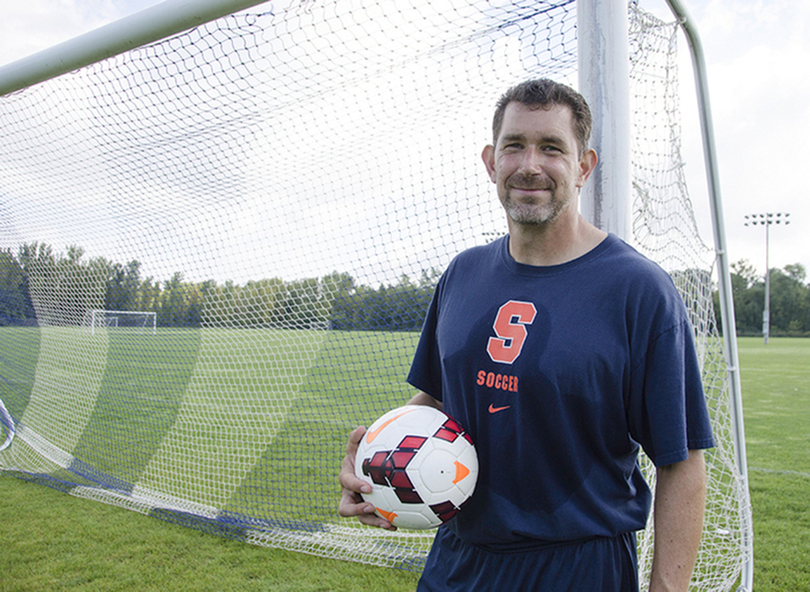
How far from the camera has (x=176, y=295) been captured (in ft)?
16.5

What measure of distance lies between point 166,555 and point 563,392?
345 cm

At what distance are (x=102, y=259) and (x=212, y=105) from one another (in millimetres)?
2469

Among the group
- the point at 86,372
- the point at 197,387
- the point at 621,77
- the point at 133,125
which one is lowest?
the point at 197,387

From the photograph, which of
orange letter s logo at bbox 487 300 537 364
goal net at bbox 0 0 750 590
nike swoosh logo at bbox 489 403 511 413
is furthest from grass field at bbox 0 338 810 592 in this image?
orange letter s logo at bbox 487 300 537 364

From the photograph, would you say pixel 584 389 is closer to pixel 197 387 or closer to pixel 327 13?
pixel 327 13

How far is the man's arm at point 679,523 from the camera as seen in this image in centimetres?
128

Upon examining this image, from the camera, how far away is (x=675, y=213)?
289cm

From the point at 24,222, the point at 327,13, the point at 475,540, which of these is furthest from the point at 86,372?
the point at 475,540

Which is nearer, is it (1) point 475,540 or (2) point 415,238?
(1) point 475,540

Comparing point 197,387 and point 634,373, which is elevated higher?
point 634,373

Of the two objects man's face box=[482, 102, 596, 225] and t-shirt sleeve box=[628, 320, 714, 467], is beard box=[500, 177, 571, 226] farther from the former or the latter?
t-shirt sleeve box=[628, 320, 714, 467]

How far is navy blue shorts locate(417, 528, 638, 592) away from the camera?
1382mm

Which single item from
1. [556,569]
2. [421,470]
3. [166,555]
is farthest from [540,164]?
[166,555]

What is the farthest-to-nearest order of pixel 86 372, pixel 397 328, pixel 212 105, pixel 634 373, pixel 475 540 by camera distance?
pixel 86 372 < pixel 397 328 < pixel 212 105 < pixel 475 540 < pixel 634 373
